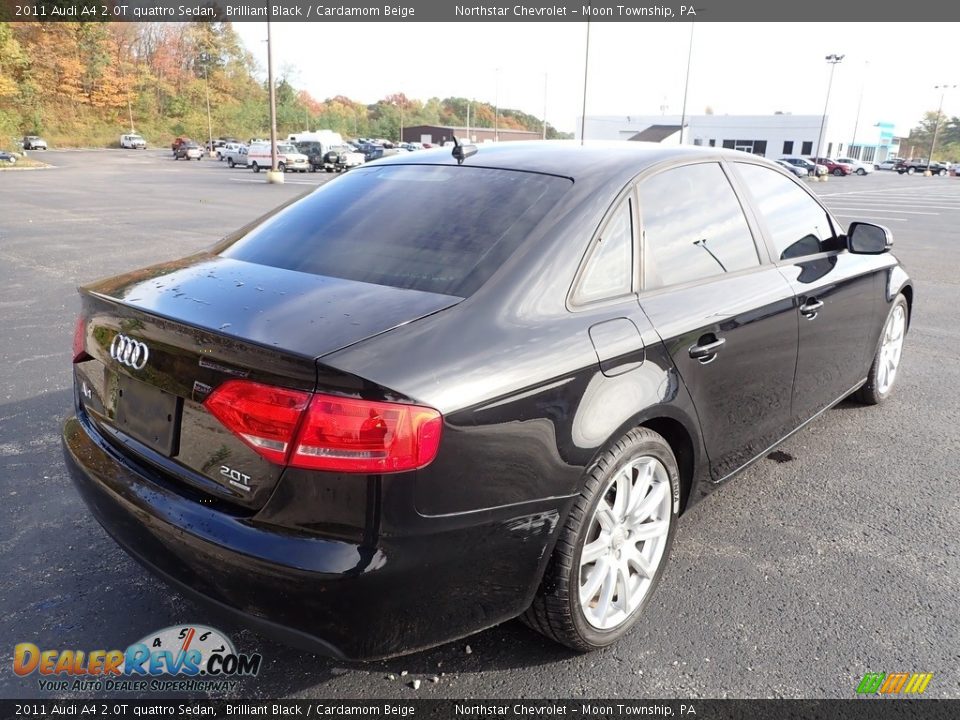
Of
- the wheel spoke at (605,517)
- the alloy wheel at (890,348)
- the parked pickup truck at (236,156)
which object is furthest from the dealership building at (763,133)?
the wheel spoke at (605,517)

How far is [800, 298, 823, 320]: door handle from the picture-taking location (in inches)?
128

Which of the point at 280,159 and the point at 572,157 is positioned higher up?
the point at 572,157

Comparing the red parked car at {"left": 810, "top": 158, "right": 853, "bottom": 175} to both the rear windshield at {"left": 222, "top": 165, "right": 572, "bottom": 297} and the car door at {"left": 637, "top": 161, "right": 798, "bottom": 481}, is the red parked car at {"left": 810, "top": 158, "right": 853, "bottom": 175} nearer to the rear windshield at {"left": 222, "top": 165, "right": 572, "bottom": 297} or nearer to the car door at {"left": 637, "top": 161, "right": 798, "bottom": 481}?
the car door at {"left": 637, "top": 161, "right": 798, "bottom": 481}

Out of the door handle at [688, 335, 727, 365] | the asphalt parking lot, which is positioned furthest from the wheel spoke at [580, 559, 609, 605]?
the door handle at [688, 335, 727, 365]

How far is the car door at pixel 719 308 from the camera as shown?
2.55 metres

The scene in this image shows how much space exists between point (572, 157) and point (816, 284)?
1.45 metres

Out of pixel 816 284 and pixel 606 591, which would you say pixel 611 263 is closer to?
pixel 606 591

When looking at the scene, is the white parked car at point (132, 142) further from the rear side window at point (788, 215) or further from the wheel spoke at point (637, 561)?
the wheel spoke at point (637, 561)

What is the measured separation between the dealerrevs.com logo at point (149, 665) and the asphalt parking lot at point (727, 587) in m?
0.04

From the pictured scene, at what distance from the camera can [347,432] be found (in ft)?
5.62

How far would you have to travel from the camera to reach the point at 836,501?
3428 millimetres

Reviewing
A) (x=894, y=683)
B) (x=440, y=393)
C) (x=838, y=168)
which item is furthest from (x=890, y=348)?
(x=838, y=168)

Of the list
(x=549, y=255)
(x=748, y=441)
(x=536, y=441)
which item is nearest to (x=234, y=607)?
(x=536, y=441)

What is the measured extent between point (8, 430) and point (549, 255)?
11.3 ft
